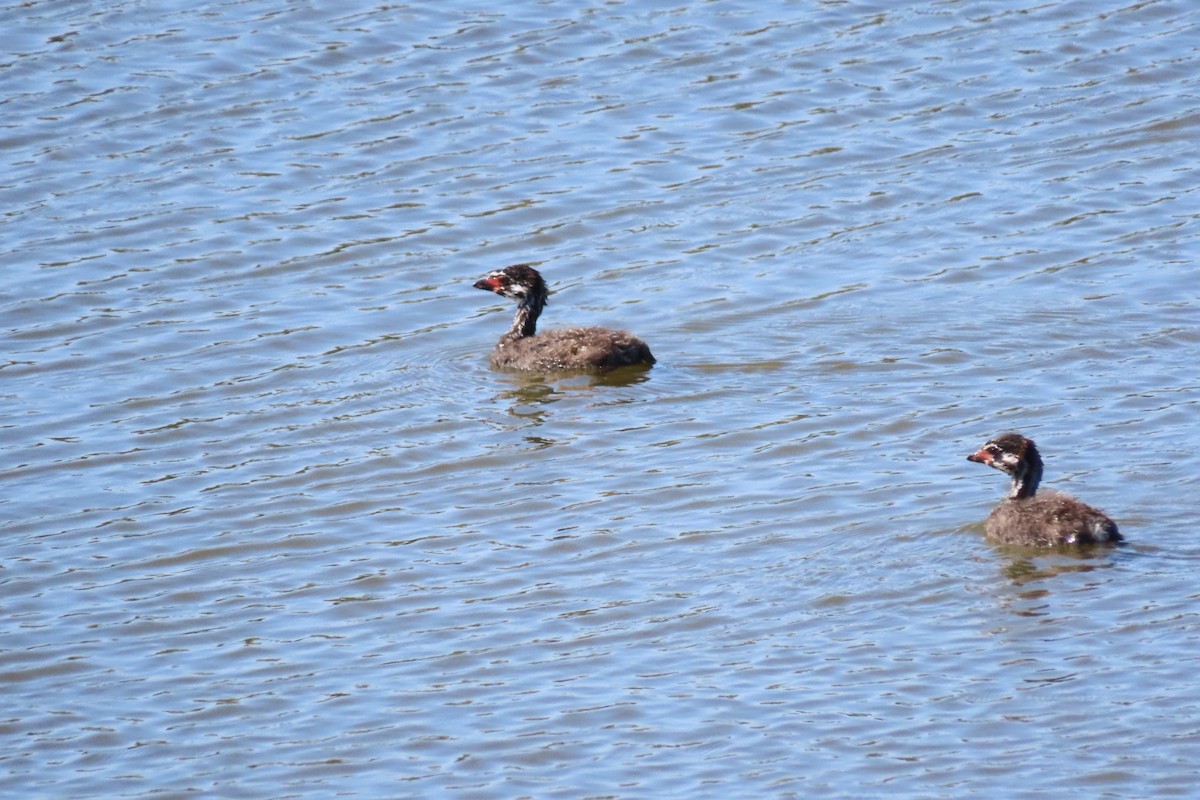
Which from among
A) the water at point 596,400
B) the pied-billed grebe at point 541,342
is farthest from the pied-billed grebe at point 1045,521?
the pied-billed grebe at point 541,342

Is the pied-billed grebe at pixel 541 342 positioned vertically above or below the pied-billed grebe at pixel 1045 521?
above

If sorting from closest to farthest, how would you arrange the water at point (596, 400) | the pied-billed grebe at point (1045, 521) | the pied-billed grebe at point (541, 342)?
the water at point (596, 400)
the pied-billed grebe at point (1045, 521)
the pied-billed grebe at point (541, 342)

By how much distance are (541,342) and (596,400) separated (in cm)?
100

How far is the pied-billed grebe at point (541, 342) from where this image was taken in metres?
15.0

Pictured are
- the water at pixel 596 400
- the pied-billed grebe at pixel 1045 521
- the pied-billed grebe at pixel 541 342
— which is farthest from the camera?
the pied-billed grebe at pixel 541 342

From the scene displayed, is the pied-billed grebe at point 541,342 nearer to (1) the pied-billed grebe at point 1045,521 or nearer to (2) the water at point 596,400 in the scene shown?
(2) the water at point 596,400

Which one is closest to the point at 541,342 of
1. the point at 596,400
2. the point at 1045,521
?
the point at 596,400

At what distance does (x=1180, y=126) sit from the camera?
1978cm

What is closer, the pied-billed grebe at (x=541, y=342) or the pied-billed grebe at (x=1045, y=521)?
the pied-billed grebe at (x=1045, y=521)

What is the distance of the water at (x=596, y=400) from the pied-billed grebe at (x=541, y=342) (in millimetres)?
225

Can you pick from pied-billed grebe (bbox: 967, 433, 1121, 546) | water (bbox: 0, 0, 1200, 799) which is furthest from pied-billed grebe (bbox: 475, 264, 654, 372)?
pied-billed grebe (bbox: 967, 433, 1121, 546)

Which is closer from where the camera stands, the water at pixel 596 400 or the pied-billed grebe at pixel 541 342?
the water at pixel 596 400

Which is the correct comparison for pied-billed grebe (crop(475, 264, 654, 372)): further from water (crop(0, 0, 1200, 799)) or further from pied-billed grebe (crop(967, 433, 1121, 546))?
pied-billed grebe (crop(967, 433, 1121, 546))

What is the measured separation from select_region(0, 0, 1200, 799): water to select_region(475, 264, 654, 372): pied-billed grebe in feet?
0.74
